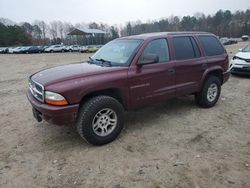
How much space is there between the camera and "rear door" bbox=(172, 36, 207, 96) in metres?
5.59

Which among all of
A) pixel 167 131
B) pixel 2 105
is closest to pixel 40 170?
pixel 167 131

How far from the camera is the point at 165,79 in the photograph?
5309mm

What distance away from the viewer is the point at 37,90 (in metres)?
4.50

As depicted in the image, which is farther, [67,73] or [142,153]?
[67,73]

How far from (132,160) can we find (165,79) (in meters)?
1.93

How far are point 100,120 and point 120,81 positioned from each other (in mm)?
761

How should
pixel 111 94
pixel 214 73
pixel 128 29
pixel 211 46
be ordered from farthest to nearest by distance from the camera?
pixel 128 29 < pixel 214 73 < pixel 211 46 < pixel 111 94

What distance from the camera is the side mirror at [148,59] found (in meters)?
4.75

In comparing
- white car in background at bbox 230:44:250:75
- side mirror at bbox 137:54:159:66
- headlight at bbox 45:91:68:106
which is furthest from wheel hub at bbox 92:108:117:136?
white car in background at bbox 230:44:250:75

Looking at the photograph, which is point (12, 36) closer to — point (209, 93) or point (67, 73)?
point (209, 93)

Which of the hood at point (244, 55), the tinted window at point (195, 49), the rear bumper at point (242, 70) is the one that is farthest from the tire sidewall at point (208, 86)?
the hood at point (244, 55)

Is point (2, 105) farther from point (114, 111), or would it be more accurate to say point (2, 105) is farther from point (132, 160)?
point (132, 160)

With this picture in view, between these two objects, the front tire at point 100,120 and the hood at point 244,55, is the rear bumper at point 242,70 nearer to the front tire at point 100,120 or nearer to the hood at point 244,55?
the hood at point 244,55

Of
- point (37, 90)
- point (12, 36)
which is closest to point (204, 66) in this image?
point (37, 90)
